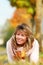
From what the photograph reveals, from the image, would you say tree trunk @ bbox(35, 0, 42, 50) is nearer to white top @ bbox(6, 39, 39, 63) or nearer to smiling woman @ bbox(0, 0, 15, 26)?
white top @ bbox(6, 39, 39, 63)

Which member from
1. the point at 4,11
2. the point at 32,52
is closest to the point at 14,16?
the point at 4,11

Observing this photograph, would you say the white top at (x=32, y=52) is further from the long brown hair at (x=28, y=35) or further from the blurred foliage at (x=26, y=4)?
the blurred foliage at (x=26, y=4)

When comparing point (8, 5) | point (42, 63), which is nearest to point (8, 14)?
point (8, 5)

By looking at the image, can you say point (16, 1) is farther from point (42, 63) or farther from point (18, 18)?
point (42, 63)

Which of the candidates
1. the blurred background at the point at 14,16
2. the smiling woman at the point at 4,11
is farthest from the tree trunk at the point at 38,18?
the smiling woman at the point at 4,11

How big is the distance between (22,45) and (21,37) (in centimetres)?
4

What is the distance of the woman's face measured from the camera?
357 centimetres

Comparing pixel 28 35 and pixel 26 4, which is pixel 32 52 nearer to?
pixel 28 35

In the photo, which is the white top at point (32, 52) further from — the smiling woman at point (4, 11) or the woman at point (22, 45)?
the smiling woman at point (4, 11)

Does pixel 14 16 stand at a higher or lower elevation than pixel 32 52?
higher

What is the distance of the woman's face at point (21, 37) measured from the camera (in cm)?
357

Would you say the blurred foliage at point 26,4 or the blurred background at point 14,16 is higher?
the blurred foliage at point 26,4

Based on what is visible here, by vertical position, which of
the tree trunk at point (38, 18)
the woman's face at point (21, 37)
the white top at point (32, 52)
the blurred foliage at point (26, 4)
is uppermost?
the blurred foliage at point (26, 4)

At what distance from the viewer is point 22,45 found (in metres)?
3.57
